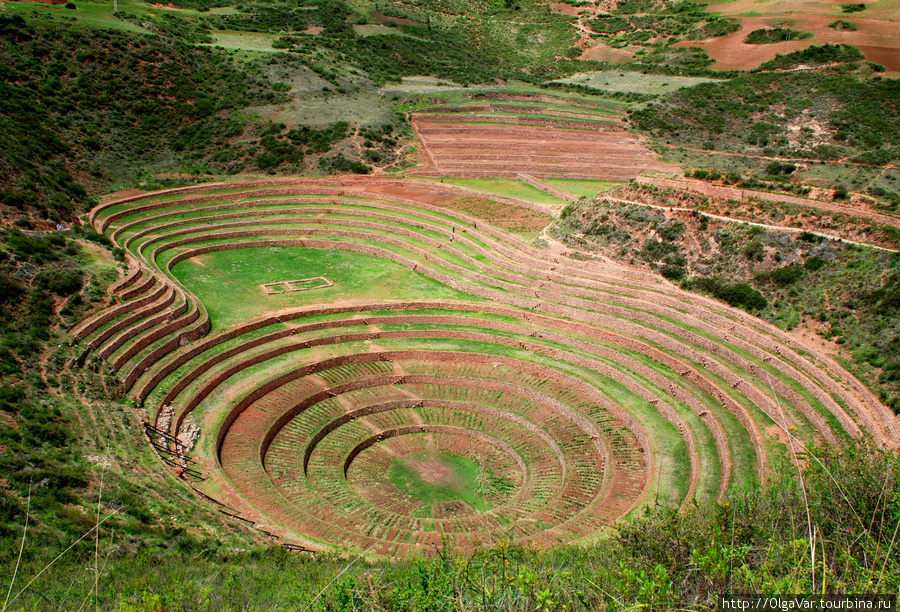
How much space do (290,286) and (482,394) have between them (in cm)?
1501

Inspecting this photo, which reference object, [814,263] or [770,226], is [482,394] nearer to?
[814,263]

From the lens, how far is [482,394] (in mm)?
32062

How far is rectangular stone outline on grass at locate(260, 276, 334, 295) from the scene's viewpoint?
3862cm

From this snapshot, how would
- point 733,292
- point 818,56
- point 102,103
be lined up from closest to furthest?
point 733,292 → point 102,103 → point 818,56

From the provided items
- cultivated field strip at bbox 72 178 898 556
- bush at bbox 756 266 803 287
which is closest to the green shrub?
bush at bbox 756 266 803 287

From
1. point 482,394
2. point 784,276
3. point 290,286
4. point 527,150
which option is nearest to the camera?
point 482,394

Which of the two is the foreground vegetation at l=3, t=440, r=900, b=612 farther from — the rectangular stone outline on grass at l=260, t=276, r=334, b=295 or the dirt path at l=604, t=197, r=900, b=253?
the rectangular stone outline on grass at l=260, t=276, r=334, b=295

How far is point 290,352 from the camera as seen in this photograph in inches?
1302

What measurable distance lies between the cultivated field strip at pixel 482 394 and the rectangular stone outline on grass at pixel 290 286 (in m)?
2.96

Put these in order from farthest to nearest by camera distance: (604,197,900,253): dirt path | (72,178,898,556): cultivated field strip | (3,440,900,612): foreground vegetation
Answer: (604,197,900,253): dirt path, (72,178,898,556): cultivated field strip, (3,440,900,612): foreground vegetation

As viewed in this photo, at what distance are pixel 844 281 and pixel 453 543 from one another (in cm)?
2366

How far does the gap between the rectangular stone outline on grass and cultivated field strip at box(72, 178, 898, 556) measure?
9.71 ft

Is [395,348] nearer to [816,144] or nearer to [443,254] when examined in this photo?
[443,254]

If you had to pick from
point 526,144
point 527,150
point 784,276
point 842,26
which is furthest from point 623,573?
point 842,26
